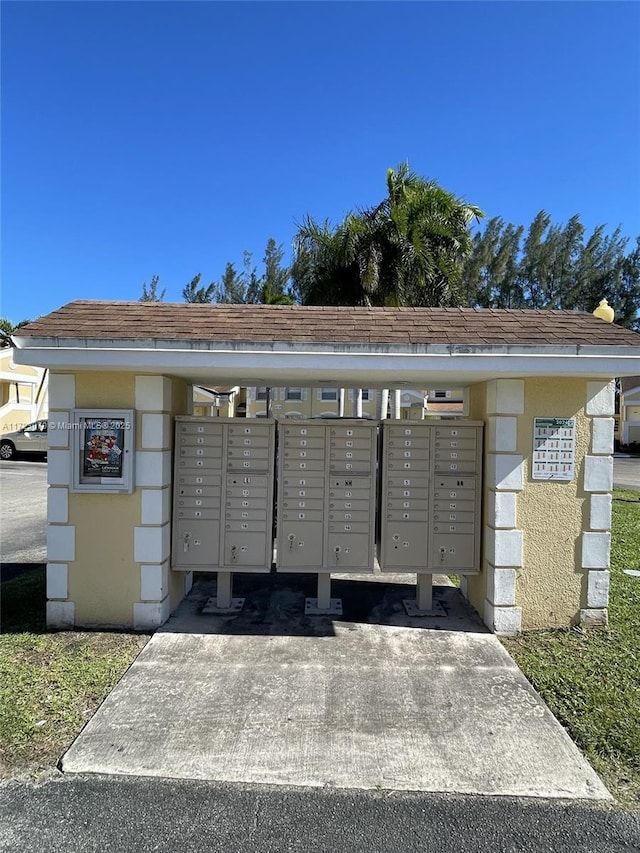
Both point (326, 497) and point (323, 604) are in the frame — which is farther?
point (323, 604)

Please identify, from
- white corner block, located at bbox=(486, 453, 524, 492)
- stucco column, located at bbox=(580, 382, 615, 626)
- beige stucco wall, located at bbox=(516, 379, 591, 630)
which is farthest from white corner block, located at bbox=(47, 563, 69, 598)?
stucco column, located at bbox=(580, 382, 615, 626)

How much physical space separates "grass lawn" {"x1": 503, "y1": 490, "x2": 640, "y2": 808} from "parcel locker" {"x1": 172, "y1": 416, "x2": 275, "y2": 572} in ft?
8.37

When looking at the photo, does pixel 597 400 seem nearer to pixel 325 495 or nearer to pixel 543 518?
pixel 543 518

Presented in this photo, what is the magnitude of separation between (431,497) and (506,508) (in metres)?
0.71

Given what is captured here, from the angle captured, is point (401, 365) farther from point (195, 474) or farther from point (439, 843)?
point (439, 843)

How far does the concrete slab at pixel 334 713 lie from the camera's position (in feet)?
9.31

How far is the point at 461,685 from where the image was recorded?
3801 mm

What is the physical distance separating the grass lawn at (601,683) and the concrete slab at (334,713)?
124 millimetres

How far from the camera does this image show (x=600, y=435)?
4762 millimetres

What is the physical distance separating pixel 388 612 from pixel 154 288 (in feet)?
139

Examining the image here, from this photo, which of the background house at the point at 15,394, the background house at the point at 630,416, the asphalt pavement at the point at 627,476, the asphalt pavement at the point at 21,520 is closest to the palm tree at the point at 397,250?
the asphalt pavement at the point at 627,476

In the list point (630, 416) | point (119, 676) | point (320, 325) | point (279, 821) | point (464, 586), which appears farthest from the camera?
point (630, 416)

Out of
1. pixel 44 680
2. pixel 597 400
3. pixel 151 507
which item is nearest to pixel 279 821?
pixel 44 680

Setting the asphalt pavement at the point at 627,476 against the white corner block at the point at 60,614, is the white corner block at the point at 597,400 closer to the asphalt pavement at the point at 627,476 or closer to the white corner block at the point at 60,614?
the white corner block at the point at 60,614
